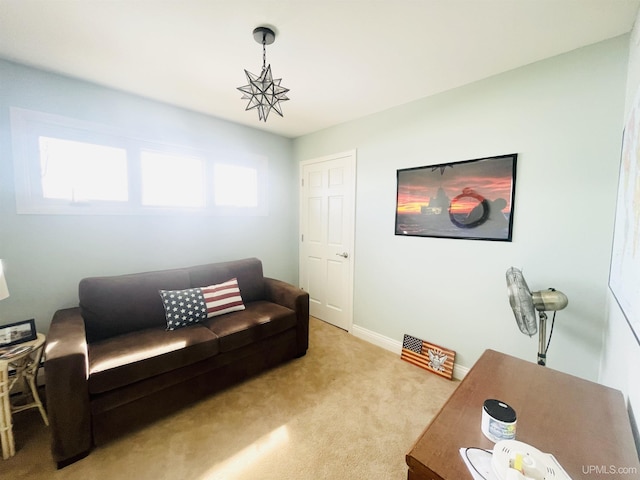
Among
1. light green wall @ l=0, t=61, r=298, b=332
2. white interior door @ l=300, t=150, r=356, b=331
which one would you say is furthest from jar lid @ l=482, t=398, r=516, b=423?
light green wall @ l=0, t=61, r=298, b=332

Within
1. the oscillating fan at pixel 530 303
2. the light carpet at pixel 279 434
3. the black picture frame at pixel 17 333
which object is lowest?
the light carpet at pixel 279 434

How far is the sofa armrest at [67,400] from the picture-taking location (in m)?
1.39

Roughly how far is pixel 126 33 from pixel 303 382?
281cm

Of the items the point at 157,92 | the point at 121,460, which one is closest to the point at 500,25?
the point at 157,92

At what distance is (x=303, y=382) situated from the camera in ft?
7.33

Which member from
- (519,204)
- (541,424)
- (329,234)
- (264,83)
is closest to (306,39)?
(264,83)

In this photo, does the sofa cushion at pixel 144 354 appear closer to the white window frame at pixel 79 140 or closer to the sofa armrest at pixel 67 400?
the sofa armrest at pixel 67 400

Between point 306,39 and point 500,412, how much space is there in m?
2.12

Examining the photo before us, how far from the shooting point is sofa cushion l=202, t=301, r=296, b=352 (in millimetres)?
2077

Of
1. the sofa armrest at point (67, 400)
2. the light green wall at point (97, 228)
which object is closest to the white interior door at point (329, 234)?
the light green wall at point (97, 228)

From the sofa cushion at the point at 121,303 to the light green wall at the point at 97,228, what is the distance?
363 millimetres

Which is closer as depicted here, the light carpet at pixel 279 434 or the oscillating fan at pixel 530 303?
the light carpet at pixel 279 434

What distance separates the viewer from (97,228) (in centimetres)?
231

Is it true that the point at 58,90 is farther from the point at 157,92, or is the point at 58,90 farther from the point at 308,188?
the point at 308,188
